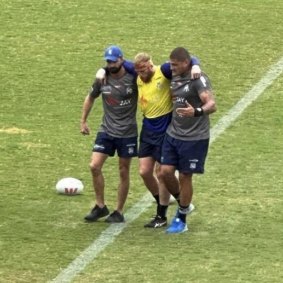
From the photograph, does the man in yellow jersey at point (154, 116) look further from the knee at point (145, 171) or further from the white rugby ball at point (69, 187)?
the white rugby ball at point (69, 187)

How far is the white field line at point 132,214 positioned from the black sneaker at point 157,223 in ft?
0.86

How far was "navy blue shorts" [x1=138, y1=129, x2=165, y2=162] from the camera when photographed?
12453 millimetres

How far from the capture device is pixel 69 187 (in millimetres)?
13680

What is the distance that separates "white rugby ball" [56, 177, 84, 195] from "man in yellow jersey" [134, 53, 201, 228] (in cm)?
132

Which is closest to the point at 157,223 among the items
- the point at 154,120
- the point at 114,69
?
the point at 154,120

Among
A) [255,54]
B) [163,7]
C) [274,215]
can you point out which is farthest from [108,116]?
[163,7]

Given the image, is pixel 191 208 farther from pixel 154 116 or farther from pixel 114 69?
pixel 114 69

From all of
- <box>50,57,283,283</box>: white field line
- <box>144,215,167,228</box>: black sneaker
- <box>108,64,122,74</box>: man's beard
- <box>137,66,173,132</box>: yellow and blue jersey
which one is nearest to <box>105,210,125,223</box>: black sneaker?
<box>50,57,283,283</box>: white field line

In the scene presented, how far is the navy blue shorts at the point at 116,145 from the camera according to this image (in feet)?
41.4

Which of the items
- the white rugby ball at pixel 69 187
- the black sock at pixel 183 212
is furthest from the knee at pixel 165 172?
the white rugby ball at pixel 69 187

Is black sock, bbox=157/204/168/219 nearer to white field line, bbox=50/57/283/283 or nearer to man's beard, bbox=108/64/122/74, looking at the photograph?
white field line, bbox=50/57/283/283

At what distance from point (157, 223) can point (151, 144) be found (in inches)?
32.7

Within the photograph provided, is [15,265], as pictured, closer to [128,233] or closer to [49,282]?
[49,282]

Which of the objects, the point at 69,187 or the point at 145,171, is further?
the point at 69,187
